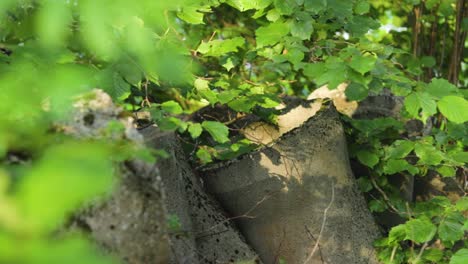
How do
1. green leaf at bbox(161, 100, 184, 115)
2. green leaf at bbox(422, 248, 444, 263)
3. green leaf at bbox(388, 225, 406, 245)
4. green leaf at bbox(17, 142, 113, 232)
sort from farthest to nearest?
green leaf at bbox(422, 248, 444, 263) → green leaf at bbox(388, 225, 406, 245) → green leaf at bbox(161, 100, 184, 115) → green leaf at bbox(17, 142, 113, 232)

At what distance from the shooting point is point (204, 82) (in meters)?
3.31

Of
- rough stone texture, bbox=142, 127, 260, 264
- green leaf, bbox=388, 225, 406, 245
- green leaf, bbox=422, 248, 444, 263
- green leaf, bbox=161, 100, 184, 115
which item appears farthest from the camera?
green leaf, bbox=422, 248, 444, 263

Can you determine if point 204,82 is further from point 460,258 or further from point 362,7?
point 460,258

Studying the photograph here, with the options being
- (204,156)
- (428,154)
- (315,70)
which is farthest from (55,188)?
(428,154)

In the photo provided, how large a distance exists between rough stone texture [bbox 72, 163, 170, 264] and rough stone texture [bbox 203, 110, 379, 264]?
145cm

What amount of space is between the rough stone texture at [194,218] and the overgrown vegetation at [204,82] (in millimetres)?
161

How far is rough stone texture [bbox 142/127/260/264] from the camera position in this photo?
3.04 m

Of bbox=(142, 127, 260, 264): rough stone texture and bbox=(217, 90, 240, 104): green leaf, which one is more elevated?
bbox=(217, 90, 240, 104): green leaf

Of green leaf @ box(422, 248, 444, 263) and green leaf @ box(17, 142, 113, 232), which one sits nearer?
green leaf @ box(17, 142, 113, 232)

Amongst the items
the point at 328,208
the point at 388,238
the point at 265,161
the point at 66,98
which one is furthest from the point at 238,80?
the point at 66,98

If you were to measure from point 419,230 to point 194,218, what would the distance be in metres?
1.16

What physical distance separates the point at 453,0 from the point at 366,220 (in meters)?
1.98

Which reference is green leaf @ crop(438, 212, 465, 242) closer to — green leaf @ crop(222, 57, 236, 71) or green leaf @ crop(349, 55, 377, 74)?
green leaf @ crop(349, 55, 377, 74)

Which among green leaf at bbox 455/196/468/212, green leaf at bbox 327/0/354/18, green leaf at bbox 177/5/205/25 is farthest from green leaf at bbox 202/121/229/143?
green leaf at bbox 455/196/468/212
